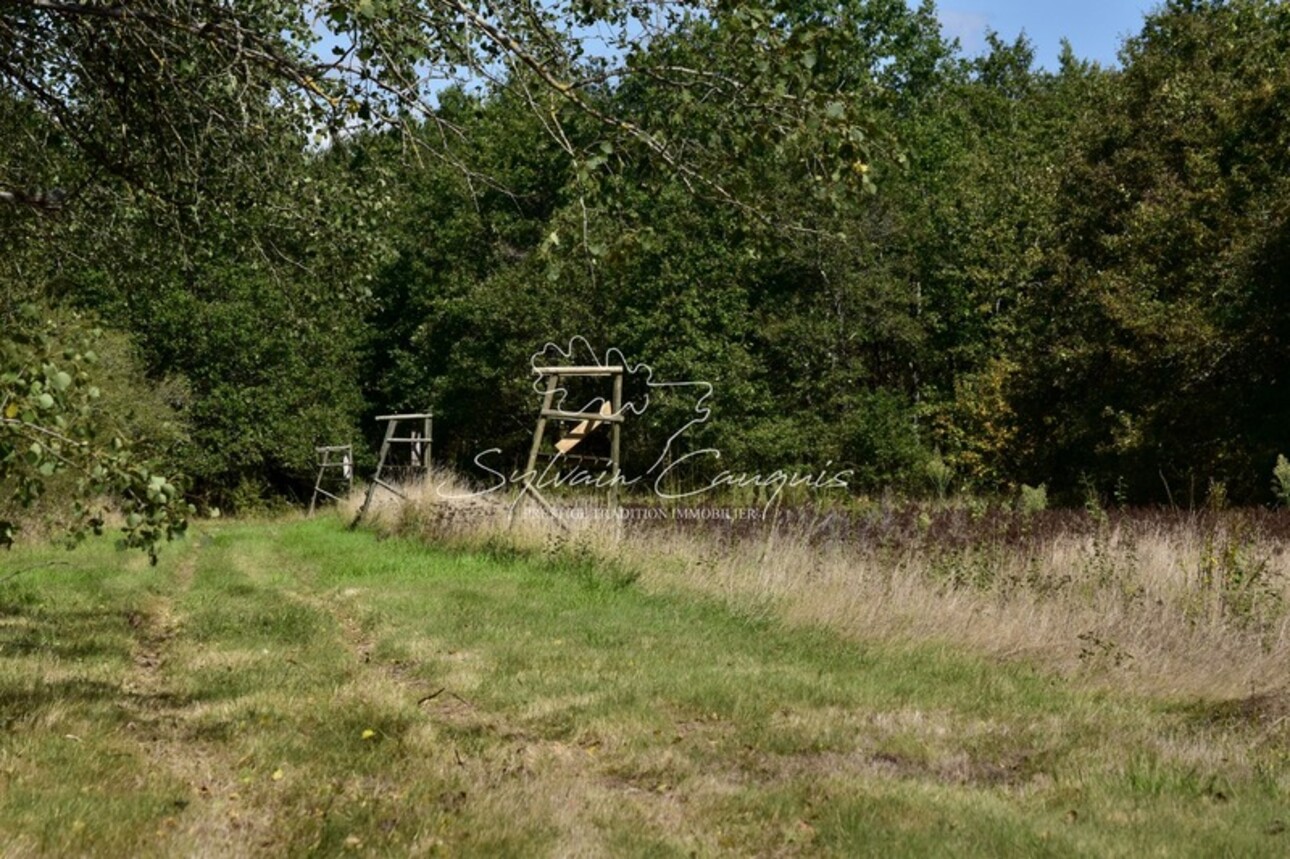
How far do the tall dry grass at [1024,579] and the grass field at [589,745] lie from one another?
0.38m

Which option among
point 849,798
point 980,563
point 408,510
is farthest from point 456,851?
point 408,510

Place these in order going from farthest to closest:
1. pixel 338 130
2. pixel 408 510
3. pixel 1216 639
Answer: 1. pixel 408 510
2. pixel 1216 639
3. pixel 338 130

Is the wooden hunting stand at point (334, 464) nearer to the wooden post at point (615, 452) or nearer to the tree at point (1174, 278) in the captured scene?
the wooden post at point (615, 452)

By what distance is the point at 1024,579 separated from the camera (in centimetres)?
1019

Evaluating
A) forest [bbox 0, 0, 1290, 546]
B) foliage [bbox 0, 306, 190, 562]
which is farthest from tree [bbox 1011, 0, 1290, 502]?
foliage [bbox 0, 306, 190, 562]

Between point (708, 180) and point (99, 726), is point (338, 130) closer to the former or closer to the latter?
point (708, 180)

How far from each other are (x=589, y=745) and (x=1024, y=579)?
218 inches

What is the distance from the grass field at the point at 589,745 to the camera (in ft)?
14.5

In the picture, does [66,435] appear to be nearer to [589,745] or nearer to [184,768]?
[184,768]

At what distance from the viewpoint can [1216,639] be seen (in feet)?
26.3

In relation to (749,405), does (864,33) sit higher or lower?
higher

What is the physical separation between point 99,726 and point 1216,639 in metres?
6.93

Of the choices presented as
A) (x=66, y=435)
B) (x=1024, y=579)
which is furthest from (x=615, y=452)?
(x=66, y=435)

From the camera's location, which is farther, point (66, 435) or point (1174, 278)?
point (1174, 278)
